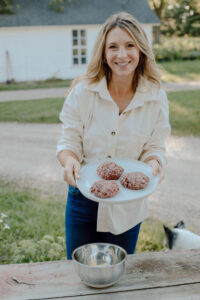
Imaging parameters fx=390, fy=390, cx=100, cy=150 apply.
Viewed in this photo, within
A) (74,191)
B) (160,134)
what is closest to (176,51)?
(160,134)

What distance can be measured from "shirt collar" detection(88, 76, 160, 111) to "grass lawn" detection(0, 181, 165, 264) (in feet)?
5.39

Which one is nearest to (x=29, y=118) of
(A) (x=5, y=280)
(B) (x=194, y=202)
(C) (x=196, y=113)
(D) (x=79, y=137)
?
(C) (x=196, y=113)

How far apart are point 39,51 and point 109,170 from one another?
49.6 feet

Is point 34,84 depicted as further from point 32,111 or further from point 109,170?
point 109,170

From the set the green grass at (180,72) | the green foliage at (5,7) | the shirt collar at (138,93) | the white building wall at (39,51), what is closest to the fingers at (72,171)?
the shirt collar at (138,93)

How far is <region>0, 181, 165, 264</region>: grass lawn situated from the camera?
3477 millimetres

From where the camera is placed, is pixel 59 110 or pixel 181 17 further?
pixel 181 17

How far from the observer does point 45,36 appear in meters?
16.4

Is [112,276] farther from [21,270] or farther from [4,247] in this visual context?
[4,247]

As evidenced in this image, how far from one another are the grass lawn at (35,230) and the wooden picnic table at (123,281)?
4.90ft

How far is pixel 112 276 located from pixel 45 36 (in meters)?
15.8

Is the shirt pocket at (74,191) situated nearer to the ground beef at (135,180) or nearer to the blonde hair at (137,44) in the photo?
the ground beef at (135,180)

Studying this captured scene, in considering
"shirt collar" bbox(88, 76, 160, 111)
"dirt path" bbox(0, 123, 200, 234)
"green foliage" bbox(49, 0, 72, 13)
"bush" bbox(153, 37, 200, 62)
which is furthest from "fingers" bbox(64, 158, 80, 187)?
"bush" bbox(153, 37, 200, 62)

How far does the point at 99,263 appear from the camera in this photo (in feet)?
6.08
